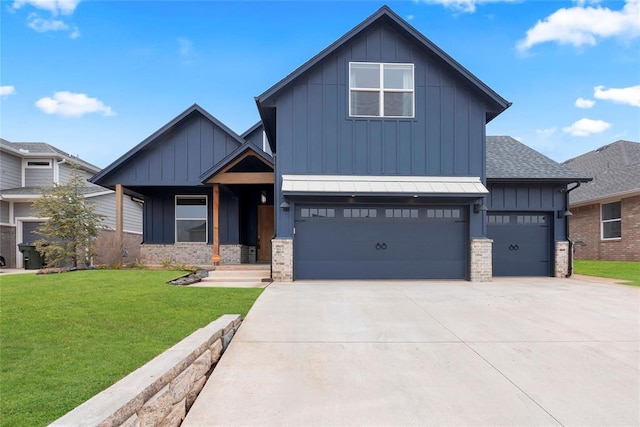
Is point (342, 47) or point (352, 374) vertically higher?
point (342, 47)

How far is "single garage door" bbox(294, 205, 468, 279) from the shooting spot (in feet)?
37.6

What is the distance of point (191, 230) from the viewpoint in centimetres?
1522

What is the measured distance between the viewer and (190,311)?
20.7 ft

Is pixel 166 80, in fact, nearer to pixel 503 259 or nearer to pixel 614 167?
pixel 503 259

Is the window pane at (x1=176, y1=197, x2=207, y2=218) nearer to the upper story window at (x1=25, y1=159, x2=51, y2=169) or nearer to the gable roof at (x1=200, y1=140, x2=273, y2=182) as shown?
the gable roof at (x1=200, y1=140, x2=273, y2=182)

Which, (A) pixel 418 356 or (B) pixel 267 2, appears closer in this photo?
(A) pixel 418 356

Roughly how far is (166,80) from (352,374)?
80.2 ft

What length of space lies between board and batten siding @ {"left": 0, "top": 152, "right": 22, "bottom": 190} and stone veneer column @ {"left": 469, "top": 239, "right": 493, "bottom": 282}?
20.1 meters

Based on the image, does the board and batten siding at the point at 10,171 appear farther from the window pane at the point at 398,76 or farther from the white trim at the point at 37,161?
the window pane at the point at 398,76

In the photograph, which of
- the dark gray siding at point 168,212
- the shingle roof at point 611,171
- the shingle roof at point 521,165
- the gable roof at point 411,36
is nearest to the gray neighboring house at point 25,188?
the dark gray siding at point 168,212

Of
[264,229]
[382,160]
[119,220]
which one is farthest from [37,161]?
[382,160]

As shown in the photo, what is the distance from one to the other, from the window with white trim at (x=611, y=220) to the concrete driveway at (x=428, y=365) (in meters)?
11.2

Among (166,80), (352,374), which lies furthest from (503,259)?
(166,80)

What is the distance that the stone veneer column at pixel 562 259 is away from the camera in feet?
41.5
